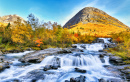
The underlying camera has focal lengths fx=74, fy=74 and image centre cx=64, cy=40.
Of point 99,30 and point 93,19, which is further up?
point 93,19

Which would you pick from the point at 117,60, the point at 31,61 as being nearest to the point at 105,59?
the point at 117,60

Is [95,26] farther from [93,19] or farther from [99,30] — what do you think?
[93,19]

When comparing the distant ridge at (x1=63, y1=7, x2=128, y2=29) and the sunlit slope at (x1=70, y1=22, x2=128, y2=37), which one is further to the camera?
the distant ridge at (x1=63, y1=7, x2=128, y2=29)

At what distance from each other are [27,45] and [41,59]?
648 inches

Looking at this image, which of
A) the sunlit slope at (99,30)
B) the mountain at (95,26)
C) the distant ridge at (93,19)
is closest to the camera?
the sunlit slope at (99,30)

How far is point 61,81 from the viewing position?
25.4 feet

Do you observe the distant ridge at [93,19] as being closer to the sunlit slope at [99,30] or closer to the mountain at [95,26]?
the mountain at [95,26]

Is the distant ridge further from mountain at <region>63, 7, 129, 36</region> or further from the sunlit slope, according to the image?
the sunlit slope

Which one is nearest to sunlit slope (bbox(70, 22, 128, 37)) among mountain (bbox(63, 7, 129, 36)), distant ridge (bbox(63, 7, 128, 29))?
mountain (bbox(63, 7, 129, 36))

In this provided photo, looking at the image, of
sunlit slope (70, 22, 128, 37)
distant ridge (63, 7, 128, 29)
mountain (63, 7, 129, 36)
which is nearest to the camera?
sunlit slope (70, 22, 128, 37)

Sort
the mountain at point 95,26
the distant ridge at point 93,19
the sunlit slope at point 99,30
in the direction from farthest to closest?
the distant ridge at point 93,19 < the mountain at point 95,26 < the sunlit slope at point 99,30

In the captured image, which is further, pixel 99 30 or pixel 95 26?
pixel 95 26

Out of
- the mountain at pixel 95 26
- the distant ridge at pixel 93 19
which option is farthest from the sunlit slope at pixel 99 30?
the distant ridge at pixel 93 19

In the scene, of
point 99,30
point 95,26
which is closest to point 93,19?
point 95,26
